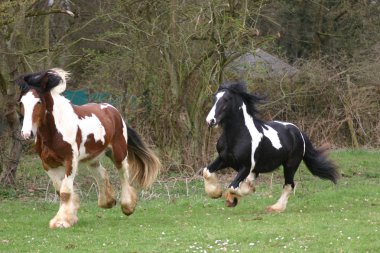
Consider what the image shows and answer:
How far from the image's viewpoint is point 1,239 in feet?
32.0

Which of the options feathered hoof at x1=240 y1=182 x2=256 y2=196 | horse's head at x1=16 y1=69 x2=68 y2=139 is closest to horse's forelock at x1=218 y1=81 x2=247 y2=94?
feathered hoof at x1=240 y1=182 x2=256 y2=196

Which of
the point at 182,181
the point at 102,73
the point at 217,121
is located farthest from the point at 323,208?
the point at 102,73

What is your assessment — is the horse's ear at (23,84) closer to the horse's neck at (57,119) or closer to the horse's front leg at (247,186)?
the horse's neck at (57,119)

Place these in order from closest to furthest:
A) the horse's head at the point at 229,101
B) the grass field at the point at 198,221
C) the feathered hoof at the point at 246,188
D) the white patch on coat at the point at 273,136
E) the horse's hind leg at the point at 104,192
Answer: the grass field at the point at 198,221 → the horse's head at the point at 229,101 → the feathered hoof at the point at 246,188 → the horse's hind leg at the point at 104,192 → the white patch on coat at the point at 273,136

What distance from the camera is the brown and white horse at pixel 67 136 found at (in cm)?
1012

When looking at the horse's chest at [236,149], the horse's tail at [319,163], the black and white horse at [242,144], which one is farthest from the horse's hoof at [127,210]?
the horse's tail at [319,163]

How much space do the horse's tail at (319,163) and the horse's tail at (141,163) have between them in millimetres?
2557

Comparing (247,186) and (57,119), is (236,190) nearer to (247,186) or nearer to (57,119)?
(247,186)

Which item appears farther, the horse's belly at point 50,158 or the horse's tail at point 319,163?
the horse's tail at point 319,163

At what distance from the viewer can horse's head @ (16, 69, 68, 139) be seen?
32.2 ft

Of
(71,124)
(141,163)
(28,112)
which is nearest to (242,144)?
(141,163)

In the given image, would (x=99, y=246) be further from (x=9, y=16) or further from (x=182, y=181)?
(x=182, y=181)

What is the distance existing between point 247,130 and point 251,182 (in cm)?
78

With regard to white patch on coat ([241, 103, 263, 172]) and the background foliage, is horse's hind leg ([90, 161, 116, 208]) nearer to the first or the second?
white patch on coat ([241, 103, 263, 172])
